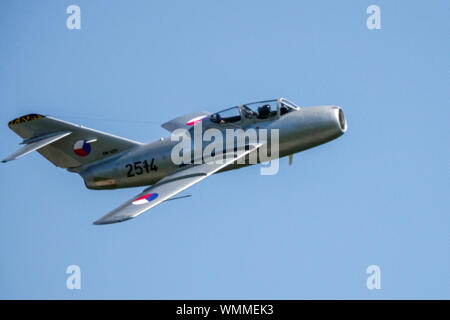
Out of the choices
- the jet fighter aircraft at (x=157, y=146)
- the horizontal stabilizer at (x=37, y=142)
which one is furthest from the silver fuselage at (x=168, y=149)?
the horizontal stabilizer at (x=37, y=142)

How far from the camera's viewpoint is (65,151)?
92.0ft

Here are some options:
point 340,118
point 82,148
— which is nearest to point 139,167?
point 82,148

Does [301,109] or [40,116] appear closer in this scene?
[301,109]

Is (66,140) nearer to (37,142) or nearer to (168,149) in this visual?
(37,142)

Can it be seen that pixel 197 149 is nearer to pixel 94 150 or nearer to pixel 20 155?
pixel 94 150

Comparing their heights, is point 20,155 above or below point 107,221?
above

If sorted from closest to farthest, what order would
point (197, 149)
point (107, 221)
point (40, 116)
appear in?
point (107, 221) < point (197, 149) < point (40, 116)

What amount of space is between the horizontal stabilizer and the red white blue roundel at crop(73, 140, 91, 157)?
20.0 inches

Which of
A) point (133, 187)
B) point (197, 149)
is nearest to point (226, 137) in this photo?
point (197, 149)

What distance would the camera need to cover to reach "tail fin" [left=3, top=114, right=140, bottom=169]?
1089 inches

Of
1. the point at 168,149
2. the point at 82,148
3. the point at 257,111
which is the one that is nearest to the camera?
the point at 257,111

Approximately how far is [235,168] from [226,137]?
40.4 inches

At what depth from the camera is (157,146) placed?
26766 millimetres

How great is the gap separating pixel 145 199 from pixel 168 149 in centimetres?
295
